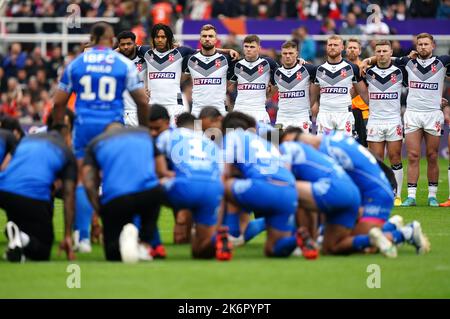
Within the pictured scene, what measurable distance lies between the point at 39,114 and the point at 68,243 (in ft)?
60.1

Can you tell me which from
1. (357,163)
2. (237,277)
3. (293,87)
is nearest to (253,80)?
(293,87)

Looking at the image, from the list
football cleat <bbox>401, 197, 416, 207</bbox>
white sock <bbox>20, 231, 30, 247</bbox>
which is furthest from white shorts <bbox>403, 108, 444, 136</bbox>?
white sock <bbox>20, 231, 30, 247</bbox>

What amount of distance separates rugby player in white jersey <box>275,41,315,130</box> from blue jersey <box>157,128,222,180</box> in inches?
267

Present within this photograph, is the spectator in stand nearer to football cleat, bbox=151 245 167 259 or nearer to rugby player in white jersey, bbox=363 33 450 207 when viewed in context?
rugby player in white jersey, bbox=363 33 450 207

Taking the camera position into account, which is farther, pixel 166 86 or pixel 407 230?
pixel 166 86

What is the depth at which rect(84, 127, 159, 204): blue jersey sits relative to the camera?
12477 mm

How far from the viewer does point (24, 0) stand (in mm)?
35219

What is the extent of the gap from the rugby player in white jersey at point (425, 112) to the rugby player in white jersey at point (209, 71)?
3039 millimetres

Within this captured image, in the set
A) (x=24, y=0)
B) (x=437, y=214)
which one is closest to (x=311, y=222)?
(x=437, y=214)

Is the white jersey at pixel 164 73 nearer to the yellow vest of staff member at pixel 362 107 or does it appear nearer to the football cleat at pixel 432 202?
the yellow vest of staff member at pixel 362 107

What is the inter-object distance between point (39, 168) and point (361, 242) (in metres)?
3.60

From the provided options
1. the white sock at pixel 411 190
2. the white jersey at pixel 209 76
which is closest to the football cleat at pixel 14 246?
the white jersey at pixel 209 76

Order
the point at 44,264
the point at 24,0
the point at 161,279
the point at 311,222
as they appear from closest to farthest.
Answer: the point at 161,279
the point at 44,264
the point at 311,222
the point at 24,0

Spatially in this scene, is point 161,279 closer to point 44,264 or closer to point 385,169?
point 44,264
